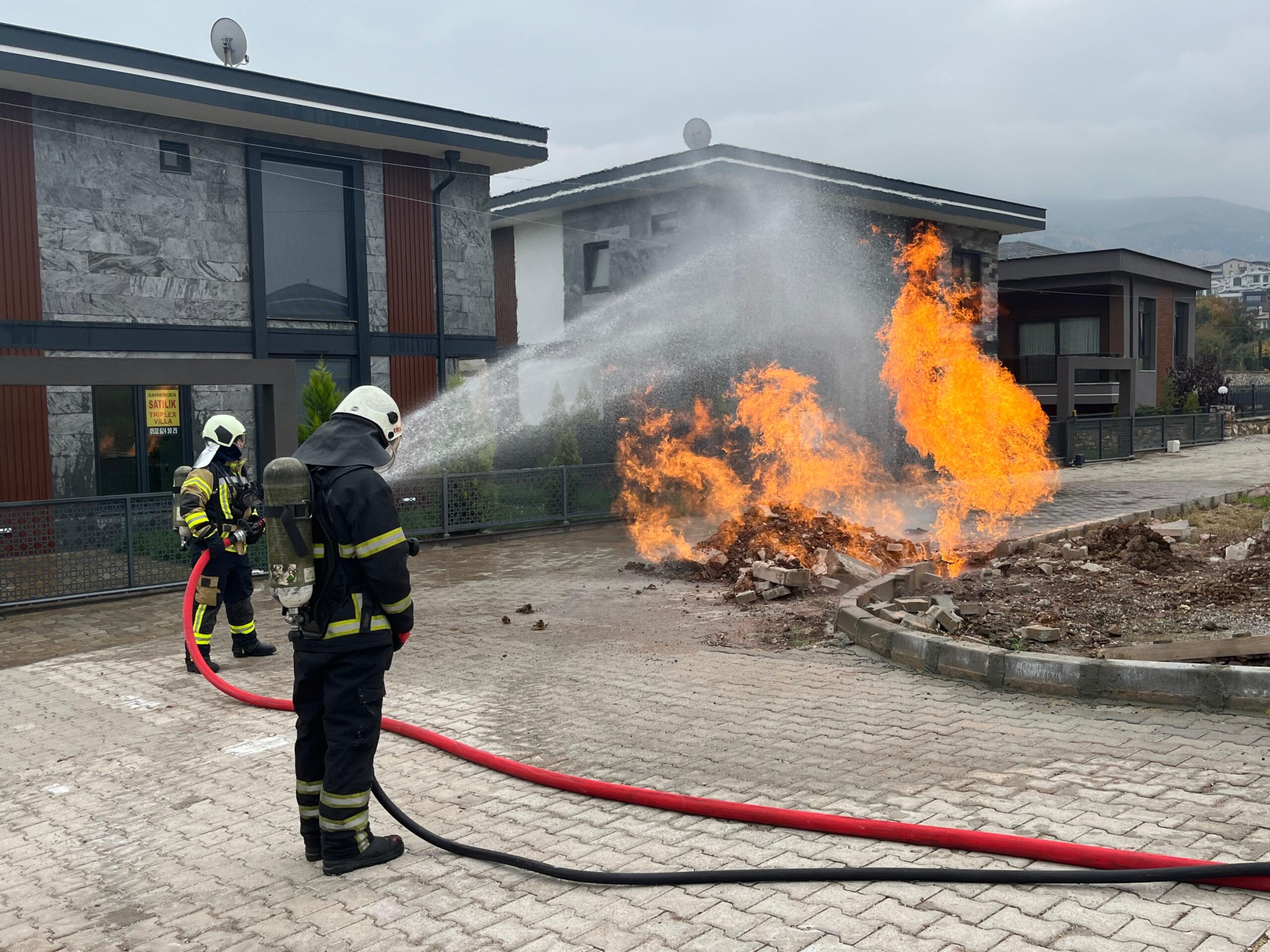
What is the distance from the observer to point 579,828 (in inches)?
190

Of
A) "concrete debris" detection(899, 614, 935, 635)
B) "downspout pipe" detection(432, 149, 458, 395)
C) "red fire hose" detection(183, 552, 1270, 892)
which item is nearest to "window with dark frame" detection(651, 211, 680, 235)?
"downspout pipe" detection(432, 149, 458, 395)

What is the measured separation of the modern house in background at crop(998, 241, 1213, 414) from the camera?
37375 mm

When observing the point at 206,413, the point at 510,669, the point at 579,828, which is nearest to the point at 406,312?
the point at 206,413

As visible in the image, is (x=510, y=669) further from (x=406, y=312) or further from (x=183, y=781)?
(x=406, y=312)

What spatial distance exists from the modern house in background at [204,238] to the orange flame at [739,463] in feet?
14.0

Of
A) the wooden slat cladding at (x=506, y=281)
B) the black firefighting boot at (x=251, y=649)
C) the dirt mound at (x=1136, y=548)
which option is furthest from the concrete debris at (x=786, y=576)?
the wooden slat cladding at (x=506, y=281)

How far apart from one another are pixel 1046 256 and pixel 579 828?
38000 mm

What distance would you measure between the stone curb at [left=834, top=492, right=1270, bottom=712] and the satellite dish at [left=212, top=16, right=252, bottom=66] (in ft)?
51.5

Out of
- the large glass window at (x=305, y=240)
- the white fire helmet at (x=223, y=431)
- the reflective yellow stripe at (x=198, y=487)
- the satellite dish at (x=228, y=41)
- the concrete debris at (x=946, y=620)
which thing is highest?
the satellite dish at (x=228, y=41)

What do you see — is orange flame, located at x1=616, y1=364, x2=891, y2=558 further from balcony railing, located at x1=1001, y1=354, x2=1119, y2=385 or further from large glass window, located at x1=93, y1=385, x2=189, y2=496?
balcony railing, located at x1=1001, y1=354, x2=1119, y2=385

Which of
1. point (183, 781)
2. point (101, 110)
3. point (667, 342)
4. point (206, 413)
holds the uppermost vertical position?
point (101, 110)

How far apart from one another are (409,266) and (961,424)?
1053 centimetres

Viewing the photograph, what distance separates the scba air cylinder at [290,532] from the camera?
450 centimetres

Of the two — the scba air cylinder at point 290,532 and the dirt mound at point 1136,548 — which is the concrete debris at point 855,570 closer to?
the dirt mound at point 1136,548
